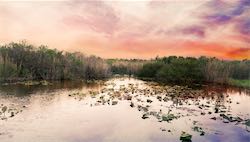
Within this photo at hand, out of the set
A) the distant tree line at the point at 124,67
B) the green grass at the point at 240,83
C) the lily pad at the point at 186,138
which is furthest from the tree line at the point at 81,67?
the lily pad at the point at 186,138

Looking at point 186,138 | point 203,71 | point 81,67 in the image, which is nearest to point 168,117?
point 186,138

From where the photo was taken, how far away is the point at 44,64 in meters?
17.8

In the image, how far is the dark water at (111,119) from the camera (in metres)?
5.38

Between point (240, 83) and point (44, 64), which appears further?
point (44, 64)

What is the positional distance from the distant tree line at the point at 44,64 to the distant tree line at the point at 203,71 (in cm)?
378

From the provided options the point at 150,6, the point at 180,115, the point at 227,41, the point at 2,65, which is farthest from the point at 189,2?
the point at 2,65

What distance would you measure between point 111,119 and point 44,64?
11712 millimetres

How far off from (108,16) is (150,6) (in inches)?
32.4

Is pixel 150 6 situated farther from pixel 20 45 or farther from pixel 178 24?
pixel 20 45

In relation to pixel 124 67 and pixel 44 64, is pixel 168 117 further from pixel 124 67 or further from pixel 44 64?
pixel 124 67

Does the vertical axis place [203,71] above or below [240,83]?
above

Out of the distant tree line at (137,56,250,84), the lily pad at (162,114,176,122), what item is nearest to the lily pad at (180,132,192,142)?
the lily pad at (162,114,176,122)

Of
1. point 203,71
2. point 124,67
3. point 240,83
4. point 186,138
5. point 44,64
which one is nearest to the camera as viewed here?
point 186,138

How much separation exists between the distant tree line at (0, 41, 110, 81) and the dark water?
18.8 feet
